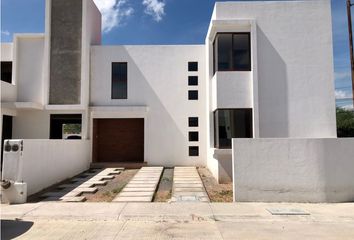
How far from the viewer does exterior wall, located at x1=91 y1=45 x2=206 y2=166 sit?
1577 cm

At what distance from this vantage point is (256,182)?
8.62 metres

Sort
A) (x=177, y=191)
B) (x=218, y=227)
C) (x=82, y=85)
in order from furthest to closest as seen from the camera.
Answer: (x=82, y=85) → (x=177, y=191) → (x=218, y=227)

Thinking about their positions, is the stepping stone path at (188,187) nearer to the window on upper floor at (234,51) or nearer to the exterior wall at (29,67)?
the window on upper floor at (234,51)

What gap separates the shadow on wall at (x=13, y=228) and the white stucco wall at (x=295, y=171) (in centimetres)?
570

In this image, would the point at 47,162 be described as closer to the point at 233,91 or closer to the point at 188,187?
the point at 188,187

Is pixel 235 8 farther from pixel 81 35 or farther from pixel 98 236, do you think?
pixel 98 236

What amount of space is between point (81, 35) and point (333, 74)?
12.6 metres

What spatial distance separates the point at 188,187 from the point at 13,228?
234 inches

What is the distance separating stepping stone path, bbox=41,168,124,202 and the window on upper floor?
6.98 metres

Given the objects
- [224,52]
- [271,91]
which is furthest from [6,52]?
[271,91]

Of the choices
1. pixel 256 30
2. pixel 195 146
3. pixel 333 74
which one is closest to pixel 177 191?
pixel 195 146

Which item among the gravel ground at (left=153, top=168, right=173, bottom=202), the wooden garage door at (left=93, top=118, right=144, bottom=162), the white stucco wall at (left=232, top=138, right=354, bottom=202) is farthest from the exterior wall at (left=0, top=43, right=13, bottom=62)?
the white stucco wall at (left=232, top=138, right=354, bottom=202)

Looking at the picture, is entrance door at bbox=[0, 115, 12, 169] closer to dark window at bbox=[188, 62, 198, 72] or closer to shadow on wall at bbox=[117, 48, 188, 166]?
shadow on wall at bbox=[117, 48, 188, 166]

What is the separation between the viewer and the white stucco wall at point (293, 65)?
39.0 feet
